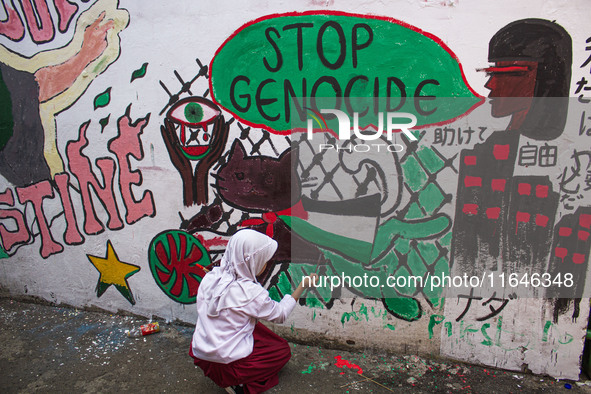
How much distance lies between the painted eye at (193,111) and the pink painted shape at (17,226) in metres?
2.09

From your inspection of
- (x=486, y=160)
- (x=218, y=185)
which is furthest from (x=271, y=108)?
(x=486, y=160)

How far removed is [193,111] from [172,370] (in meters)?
2.07

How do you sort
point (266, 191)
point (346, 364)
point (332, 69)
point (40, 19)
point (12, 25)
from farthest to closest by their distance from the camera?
1. point (12, 25)
2. point (40, 19)
3. point (266, 191)
4. point (346, 364)
5. point (332, 69)

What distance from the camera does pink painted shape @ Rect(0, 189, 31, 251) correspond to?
151 inches

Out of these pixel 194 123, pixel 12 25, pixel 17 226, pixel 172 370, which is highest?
pixel 12 25

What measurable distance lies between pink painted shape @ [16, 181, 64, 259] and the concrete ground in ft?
2.59

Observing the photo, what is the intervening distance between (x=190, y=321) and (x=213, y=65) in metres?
2.26

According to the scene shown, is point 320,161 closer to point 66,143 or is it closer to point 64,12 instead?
→ point 66,143

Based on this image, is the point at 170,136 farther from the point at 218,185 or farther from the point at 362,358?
the point at 362,358

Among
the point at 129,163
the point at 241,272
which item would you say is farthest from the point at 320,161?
the point at 129,163

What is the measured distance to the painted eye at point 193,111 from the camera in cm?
308

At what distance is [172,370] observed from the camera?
2.86m

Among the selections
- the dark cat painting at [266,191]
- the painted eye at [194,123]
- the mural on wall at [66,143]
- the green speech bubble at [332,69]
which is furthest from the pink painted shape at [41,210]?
the green speech bubble at [332,69]

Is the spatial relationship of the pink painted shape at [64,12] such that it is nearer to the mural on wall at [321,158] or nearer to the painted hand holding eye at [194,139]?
the mural on wall at [321,158]
